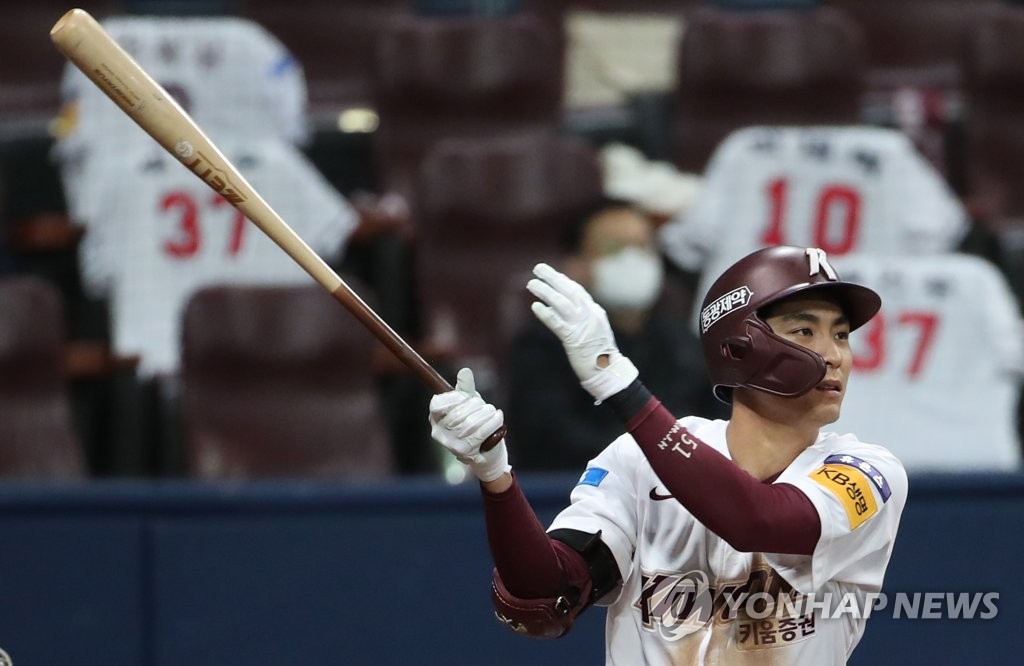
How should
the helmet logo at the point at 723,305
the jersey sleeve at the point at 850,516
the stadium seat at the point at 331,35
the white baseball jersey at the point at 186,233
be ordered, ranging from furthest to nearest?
the stadium seat at the point at 331,35 < the white baseball jersey at the point at 186,233 < the helmet logo at the point at 723,305 < the jersey sleeve at the point at 850,516

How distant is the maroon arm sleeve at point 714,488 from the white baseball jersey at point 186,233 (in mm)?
3752

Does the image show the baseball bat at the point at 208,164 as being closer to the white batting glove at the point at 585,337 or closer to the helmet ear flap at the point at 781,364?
the white batting glove at the point at 585,337

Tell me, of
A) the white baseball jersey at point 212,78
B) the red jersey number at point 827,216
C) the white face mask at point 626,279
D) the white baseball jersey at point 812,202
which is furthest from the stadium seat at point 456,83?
the white face mask at point 626,279

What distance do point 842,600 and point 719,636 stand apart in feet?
0.84

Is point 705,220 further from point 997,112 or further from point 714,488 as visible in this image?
point 714,488

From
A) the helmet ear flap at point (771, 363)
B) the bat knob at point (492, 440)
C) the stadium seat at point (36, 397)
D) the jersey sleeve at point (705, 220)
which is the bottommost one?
the stadium seat at point (36, 397)

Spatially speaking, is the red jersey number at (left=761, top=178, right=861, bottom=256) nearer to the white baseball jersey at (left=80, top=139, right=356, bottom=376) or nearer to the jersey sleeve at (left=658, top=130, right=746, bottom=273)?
the jersey sleeve at (left=658, top=130, right=746, bottom=273)

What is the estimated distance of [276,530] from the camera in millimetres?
4590

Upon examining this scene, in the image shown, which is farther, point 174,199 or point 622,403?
point 174,199

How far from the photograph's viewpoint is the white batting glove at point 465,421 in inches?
114

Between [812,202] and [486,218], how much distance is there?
1.34 m

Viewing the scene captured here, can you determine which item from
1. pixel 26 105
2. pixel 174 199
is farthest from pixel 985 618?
pixel 26 105

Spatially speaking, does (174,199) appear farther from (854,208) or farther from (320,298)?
(854,208)

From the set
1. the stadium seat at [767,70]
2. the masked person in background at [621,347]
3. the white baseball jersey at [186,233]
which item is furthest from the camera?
the stadium seat at [767,70]
